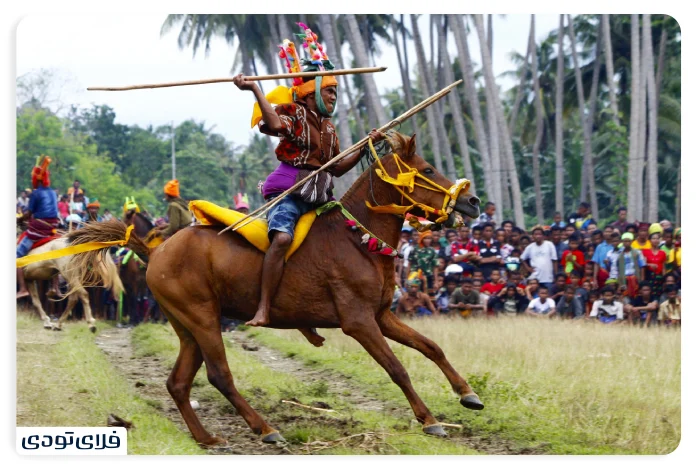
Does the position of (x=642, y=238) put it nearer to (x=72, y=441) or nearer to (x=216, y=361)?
(x=216, y=361)

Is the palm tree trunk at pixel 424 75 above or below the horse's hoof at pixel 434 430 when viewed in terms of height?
above

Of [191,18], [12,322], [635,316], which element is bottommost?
[635,316]

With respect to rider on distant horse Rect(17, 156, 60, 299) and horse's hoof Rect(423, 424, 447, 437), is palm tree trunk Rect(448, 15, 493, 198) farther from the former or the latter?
horse's hoof Rect(423, 424, 447, 437)

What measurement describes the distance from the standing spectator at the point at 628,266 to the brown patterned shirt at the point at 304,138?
827 cm

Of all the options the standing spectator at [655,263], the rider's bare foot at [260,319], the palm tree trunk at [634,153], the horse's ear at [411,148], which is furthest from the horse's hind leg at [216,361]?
Result: the palm tree trunk at [634,153]

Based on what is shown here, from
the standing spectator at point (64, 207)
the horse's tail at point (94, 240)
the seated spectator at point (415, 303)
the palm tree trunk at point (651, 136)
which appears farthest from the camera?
the palm tree trunk at point (651, 136)

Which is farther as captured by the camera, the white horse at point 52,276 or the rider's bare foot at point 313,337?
the white horse at point 52,276

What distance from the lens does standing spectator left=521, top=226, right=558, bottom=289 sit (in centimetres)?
1670

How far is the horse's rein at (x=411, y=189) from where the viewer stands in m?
8.97

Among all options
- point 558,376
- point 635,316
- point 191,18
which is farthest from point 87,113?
point 558,376

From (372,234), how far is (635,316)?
7.79 metres

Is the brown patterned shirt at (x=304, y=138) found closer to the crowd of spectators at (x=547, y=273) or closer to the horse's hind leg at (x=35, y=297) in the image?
the crowd of spectators at (x=547, y=273)

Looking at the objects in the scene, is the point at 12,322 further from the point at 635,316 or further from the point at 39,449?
the point at 635,316

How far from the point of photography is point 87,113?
46.7m
